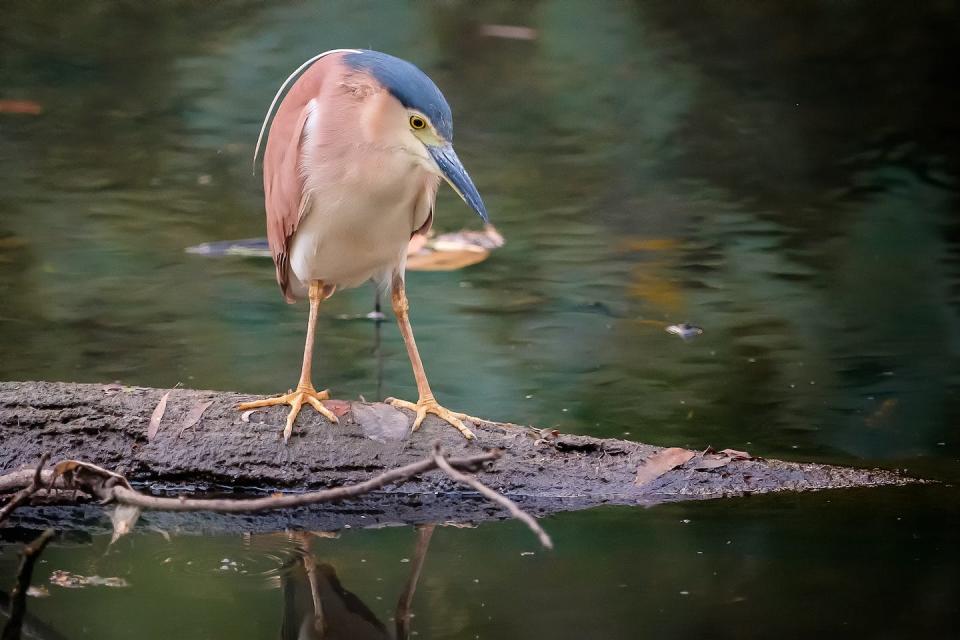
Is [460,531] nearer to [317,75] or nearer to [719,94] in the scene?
[317,75]

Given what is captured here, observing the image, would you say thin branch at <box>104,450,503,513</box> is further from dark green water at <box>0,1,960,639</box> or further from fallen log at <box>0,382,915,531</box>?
fallen log at <box>0,382,915,531</box>

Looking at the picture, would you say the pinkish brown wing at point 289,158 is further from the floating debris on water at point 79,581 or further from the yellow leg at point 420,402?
the floating debris on water at point 79,581

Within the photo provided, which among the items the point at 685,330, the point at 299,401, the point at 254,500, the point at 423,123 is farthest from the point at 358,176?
the point at 685,330

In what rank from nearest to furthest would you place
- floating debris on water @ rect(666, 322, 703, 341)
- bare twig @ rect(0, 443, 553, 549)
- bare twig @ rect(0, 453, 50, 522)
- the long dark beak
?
1. bare twig @ rect(0, 443, 553, 549)
2. bare twig @ rect(0, 453, 50, 522)
3. the long dark beak
4. floating debris on water @ rect(666, 322, 703, 341)

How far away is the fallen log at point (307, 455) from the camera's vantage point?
12.2 feet

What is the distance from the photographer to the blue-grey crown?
3.61m

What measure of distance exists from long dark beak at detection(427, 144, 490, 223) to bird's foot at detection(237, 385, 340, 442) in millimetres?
687

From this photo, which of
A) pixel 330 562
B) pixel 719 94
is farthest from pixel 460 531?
pixel 719 94

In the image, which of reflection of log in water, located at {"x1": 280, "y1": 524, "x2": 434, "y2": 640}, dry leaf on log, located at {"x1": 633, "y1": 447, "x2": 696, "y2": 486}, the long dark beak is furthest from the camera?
dry leaf on log, located at {"x1": 633, "y1": 447, "x2": 696, "y2": 486}

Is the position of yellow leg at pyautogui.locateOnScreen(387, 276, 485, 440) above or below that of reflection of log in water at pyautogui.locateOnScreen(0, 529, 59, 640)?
above

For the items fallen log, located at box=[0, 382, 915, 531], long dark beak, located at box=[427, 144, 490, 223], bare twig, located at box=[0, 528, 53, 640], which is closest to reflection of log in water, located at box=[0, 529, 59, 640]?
bare twig, located at box=[0, 528, 53, 640]

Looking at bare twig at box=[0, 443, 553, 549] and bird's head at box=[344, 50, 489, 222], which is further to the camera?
bird's head at box=[344, 50, 489, 222]

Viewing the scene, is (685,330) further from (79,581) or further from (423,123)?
(79,581)

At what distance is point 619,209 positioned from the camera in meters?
6.95
